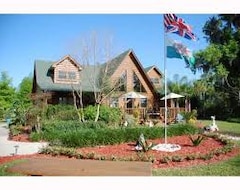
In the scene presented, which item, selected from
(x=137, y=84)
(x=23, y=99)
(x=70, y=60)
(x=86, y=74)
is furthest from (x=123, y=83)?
(x=23, y=99)

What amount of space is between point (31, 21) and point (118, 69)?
3.35 meters

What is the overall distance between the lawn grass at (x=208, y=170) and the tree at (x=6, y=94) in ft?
10.7

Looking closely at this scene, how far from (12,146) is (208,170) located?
3.84 metres

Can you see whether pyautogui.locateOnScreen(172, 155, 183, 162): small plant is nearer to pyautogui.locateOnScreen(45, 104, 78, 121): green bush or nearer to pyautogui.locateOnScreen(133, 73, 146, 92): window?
pyautogui.locateOnScreen(133, 73, 146, 92): window

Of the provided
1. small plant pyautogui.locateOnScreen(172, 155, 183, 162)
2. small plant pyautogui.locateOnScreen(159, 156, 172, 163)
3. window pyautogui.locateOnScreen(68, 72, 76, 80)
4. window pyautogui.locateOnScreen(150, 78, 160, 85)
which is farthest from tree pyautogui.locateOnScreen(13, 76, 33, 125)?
small plant pyautogui.locateOnScreen(172, 155, 183, 162)

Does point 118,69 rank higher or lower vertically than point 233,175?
higher

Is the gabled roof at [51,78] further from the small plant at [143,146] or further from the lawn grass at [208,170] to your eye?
the lawn grass at [208,170]

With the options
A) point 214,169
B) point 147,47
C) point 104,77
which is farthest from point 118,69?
point 214,169

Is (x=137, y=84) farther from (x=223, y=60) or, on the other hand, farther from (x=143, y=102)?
(x=223, y=60)

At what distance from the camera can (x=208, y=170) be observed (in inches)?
229

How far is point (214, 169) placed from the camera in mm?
5848

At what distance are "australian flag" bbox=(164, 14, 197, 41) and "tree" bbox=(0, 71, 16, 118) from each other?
3.15 meters

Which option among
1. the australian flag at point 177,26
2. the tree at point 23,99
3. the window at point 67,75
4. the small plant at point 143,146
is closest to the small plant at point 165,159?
the small plant at point 143,146
